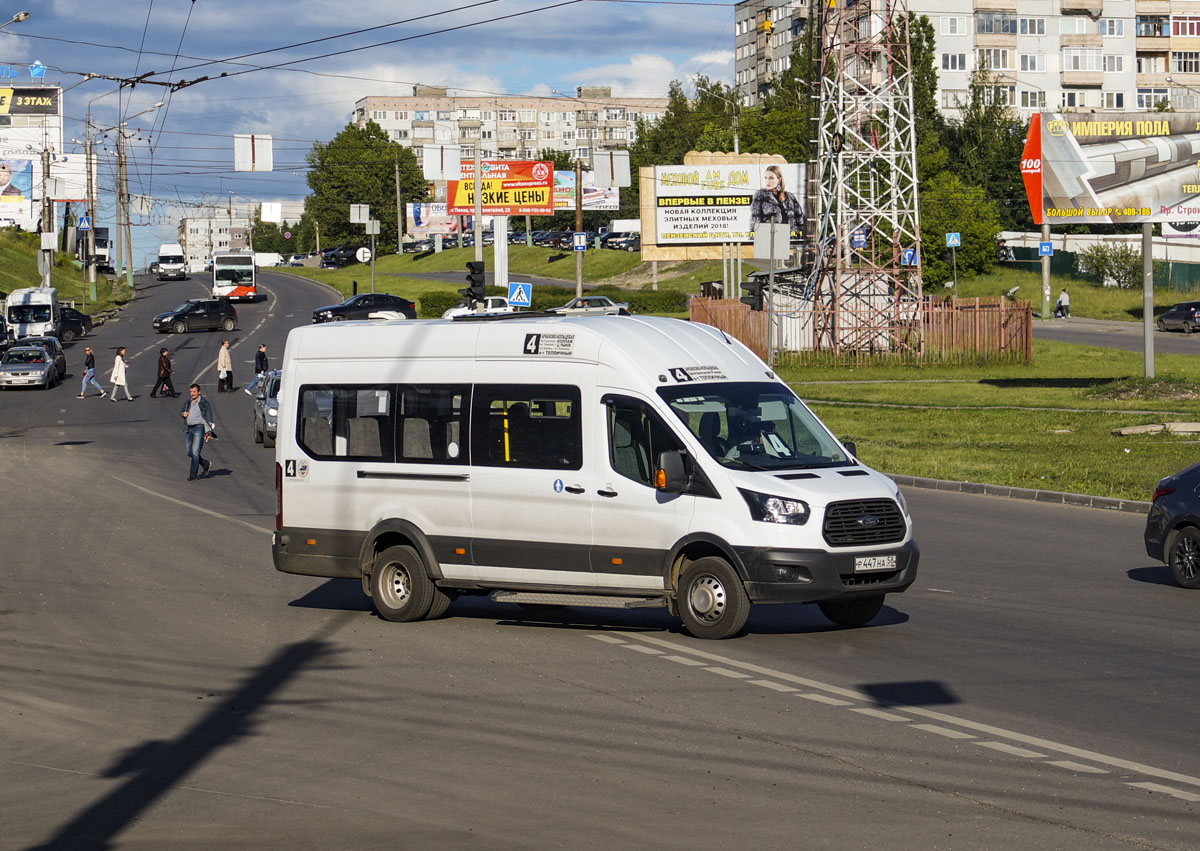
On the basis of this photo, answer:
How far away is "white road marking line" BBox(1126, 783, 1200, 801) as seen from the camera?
6.80 m

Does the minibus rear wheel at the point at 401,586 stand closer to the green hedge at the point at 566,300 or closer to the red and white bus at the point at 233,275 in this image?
the green hedge at the point at 566,300

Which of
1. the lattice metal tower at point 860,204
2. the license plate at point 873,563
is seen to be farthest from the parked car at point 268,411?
the lattice metal tower at point 860,204

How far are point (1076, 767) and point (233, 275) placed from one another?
78.4 metres

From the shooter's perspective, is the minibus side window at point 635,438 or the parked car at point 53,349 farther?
the parked car at point 53,349

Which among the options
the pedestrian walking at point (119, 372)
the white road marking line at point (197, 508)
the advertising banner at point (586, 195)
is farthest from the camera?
the advertising banner at point (586, 195)

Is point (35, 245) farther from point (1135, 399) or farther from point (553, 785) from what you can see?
point (553, 785)

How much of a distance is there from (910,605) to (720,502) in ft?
8.47

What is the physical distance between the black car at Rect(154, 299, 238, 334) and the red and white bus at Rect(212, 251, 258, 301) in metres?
14.0

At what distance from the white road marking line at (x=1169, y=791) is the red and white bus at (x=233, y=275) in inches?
3080

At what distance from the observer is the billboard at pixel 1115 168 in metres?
33.8

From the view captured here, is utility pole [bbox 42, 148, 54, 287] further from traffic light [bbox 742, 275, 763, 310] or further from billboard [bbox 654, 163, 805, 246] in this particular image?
traffic light [bbox 742, 275, 763, 310]

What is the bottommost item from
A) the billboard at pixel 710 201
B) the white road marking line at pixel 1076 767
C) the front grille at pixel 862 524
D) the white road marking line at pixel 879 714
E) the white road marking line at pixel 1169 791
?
the white road marking line at pixel 879 714

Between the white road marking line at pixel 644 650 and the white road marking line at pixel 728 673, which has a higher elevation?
the white road marking line at pixel 728 673

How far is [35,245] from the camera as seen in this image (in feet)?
360
